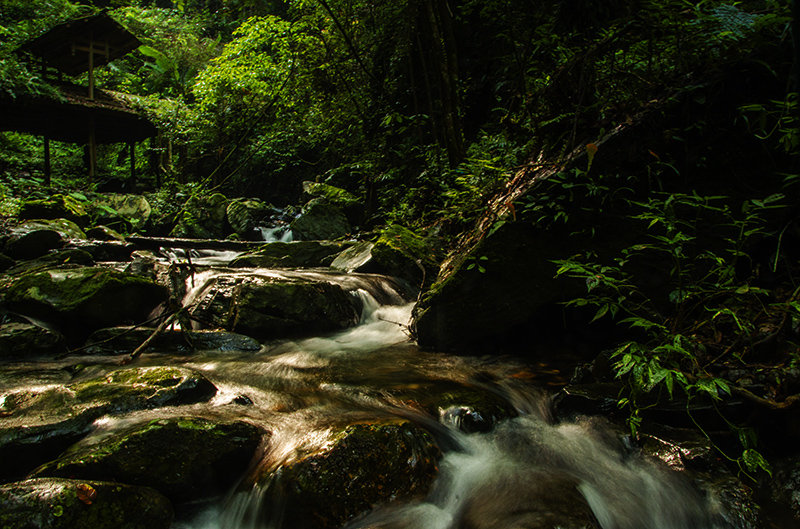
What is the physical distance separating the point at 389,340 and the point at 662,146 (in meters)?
3.59

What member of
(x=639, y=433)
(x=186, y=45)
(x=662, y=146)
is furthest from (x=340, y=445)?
(x=186, y=45)

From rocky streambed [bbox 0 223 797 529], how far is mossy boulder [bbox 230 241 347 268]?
14.3ft

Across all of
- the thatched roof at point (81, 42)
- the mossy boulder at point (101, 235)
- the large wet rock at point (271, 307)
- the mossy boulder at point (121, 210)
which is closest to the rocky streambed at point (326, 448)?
the large wet rock at point (271, 307)

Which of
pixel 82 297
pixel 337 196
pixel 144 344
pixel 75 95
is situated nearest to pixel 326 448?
pixel 144 344

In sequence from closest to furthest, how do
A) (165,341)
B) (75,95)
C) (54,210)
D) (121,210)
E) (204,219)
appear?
(165,341), (54,210), (121,210), (75,95), (204,219)

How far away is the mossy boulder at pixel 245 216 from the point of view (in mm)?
14594

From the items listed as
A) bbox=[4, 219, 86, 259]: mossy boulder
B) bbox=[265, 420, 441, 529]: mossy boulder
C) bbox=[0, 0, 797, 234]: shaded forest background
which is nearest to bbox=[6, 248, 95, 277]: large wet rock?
bbox=[4, 219, 86, 259]: mossy boulder

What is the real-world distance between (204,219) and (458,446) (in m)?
15.1

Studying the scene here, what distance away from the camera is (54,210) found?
955cm

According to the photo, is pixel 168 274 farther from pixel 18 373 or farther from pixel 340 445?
pixel 340 445

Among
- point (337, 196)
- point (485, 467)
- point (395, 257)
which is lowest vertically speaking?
point (485, 467)

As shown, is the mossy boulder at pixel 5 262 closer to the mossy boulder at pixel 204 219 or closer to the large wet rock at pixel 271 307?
the large wet rock at pixel 271 307

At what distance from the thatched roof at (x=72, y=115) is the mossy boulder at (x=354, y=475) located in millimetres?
16760

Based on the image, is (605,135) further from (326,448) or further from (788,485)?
(326,448)
